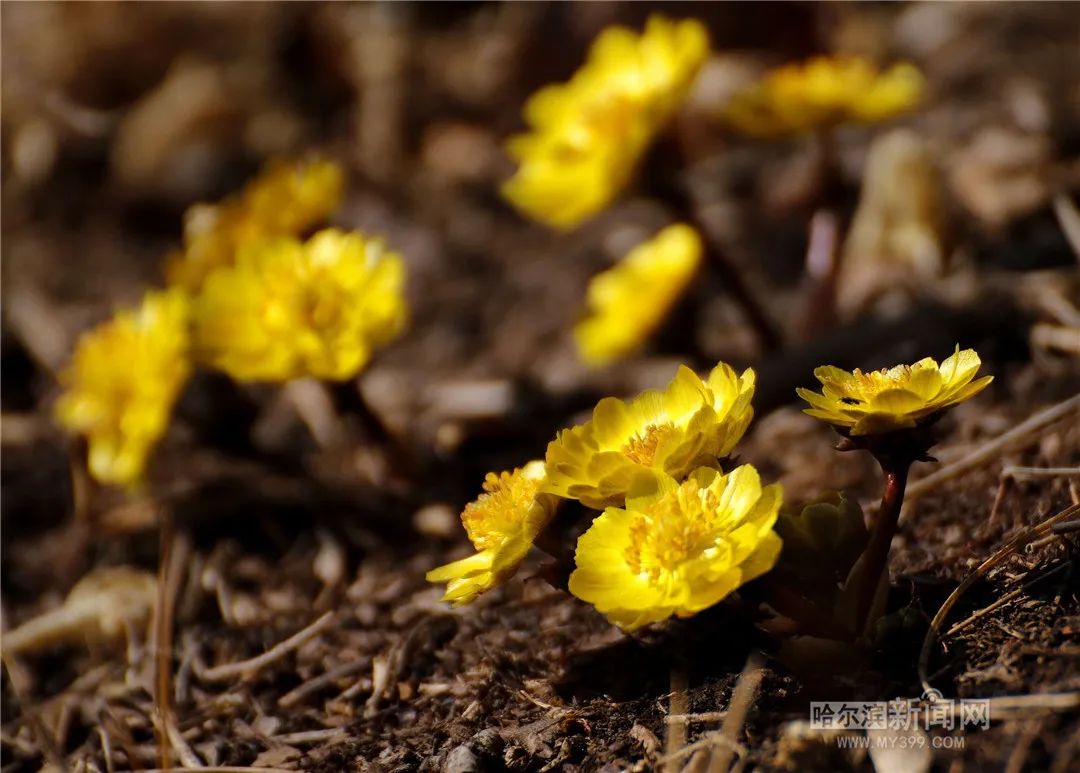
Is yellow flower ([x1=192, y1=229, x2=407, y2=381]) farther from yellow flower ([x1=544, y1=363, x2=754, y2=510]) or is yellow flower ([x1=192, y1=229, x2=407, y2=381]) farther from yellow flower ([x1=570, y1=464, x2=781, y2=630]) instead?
yellow flower ([x1=570, y1=464, x2=781, y2=630])

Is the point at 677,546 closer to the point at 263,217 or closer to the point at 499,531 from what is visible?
the point at 499,531

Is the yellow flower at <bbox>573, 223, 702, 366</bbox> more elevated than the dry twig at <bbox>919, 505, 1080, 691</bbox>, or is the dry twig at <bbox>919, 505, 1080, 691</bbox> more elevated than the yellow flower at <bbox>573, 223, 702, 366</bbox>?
the yellow flower at <bbox>573, 223, 702, 366</bbox>

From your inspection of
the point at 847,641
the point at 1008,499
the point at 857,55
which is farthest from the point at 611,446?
the point at 857,55

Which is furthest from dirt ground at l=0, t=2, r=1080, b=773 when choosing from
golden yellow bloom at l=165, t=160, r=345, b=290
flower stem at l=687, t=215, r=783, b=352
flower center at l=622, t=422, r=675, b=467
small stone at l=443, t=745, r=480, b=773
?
golden yellow bloom at l=165, t=160, r=345, b=290

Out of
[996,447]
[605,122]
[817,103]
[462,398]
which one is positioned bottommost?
[996,447]

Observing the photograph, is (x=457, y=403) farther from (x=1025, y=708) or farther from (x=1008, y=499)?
(x=1025, y=708)

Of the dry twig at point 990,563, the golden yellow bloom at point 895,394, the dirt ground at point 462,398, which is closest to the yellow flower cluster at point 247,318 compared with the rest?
the dirt ground at point 462,398

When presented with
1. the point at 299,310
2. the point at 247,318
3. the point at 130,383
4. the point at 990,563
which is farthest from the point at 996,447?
the point at 130,383
